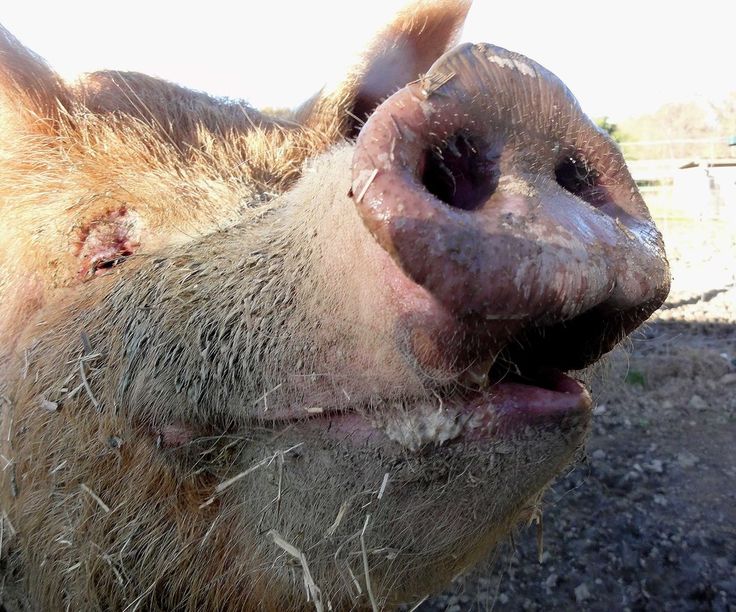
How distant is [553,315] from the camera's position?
1.18 m

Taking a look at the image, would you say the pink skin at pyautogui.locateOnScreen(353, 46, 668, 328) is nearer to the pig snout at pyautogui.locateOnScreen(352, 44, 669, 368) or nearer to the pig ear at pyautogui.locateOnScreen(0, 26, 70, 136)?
the pig snout at pyautogui.locateOnScreen(352, 44, 669, 368)

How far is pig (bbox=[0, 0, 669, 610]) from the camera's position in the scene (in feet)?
3.98

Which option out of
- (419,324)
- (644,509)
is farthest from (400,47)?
(644,509)

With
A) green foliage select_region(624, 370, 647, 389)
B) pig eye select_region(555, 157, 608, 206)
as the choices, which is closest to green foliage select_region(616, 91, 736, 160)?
green foliage select_region(624, 370, 647, 389)

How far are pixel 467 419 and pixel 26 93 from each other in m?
1.72

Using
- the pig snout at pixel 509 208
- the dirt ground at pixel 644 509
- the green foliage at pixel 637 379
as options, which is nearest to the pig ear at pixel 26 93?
the pig snout at pixel 509 208

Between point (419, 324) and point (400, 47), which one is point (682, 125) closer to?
point (400, 47)

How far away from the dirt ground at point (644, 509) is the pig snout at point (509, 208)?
96 centimetres

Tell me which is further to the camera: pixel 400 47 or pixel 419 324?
pixel 400 47

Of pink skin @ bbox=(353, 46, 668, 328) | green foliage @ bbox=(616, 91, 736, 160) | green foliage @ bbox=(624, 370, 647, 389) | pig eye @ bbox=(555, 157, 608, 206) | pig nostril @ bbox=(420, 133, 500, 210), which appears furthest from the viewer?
green foliage @ bbox=(616, 91, 736, 160)

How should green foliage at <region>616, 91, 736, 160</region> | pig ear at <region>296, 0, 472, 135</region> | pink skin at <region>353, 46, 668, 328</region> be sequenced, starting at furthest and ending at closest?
green foliage at <region>616, 91, 736, 160</region>
pig ear at <region>296, 0, 472, 135</region>
pink skin at <region>353, 46, 668, 328</region>

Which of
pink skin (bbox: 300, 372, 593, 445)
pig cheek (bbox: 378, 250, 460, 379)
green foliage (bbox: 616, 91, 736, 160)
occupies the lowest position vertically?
green foliage (bbox: 616, 91, 736, 160)

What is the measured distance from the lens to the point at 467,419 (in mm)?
1297

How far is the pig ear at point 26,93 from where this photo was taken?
6.71ft
